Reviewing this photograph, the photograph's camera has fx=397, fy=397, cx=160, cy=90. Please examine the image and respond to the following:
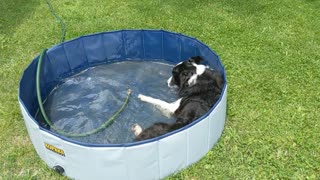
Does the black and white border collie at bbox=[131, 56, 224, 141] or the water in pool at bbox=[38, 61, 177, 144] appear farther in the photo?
the water in pool at bbox=[38, 61, 177, 144]

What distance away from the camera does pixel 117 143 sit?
210 inches

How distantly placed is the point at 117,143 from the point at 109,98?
3.96 feet

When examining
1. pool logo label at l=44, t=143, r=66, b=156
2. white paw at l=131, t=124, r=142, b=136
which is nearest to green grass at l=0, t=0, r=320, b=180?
pool logo label at l=44, t=143, r=66, b=156

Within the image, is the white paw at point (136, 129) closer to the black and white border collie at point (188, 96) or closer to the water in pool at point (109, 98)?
the black and white border collie at point (188, 96)

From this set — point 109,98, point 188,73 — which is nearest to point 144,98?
point 109,98

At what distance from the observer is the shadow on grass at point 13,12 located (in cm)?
852

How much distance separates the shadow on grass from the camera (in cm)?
852

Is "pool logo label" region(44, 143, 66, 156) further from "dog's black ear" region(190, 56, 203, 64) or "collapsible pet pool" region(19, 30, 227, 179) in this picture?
"dog's black ear" region(190, 56, 203, 64)

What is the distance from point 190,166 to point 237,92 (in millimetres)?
1903

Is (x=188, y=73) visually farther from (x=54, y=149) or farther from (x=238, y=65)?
(x=54, y=149)

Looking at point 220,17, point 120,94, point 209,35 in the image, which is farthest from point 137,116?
point 220,17

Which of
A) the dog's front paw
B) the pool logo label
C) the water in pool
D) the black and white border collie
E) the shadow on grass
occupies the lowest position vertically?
the water in pool

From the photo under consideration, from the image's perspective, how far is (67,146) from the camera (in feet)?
13.6

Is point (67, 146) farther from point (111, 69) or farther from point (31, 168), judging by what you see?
point (111, 69)
